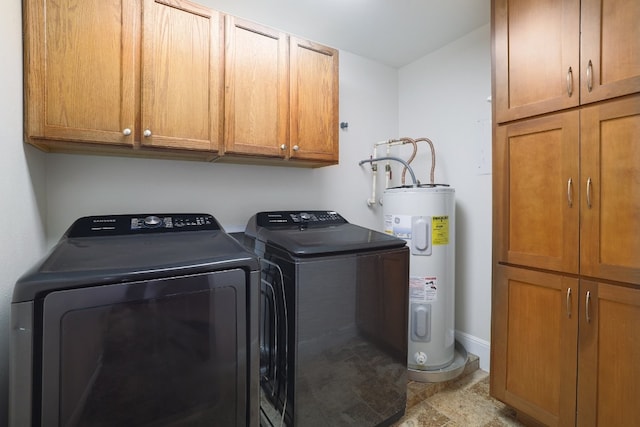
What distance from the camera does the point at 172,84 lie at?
1.45 metres

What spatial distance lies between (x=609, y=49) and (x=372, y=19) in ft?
4.27

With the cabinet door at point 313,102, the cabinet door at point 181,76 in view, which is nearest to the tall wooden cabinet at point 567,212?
the cabinet door at point 313,102

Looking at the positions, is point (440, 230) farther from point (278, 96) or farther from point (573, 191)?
point (278, 96)

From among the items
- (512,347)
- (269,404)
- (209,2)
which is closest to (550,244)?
(512,347)

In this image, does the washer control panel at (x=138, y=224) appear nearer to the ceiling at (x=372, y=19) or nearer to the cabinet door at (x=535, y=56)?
the ceiling at (x=372, y=19)

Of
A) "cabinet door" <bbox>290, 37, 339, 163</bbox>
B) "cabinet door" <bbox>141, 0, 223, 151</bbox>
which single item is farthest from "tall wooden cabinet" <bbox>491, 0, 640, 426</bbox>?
"cabinet door" <bbox>141, 0, 223, 151</bbox>

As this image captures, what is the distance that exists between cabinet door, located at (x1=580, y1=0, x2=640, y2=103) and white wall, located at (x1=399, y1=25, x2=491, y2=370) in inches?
31.5

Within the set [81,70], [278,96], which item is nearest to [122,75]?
[81,70]

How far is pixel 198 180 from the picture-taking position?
185cm

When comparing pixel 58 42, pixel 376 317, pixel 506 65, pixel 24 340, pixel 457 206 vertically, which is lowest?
pixel 376 317

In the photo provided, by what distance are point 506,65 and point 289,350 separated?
1.80 m

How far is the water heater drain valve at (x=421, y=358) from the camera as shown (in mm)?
1921

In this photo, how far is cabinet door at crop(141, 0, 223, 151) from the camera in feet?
4.56

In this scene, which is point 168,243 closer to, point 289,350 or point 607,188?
point 289,350
